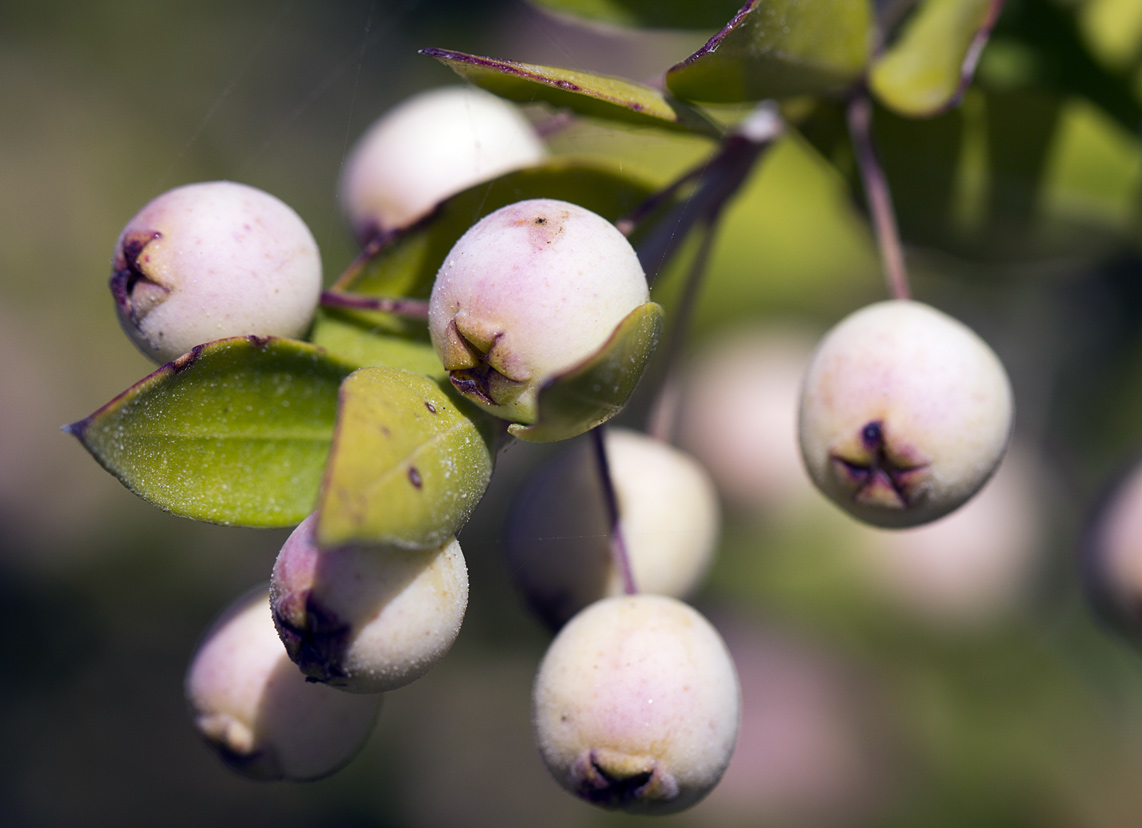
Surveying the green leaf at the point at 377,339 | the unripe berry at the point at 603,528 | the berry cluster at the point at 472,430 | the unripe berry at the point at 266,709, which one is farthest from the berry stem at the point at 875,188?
the unripe berry at the point at 266,709

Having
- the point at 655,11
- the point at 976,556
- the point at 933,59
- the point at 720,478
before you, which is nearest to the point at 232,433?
the point at 655,11

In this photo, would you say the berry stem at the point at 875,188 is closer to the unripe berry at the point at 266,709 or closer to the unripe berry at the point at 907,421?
the unripe berry at the point at 907,421

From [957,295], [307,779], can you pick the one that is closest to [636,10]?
[307,779]

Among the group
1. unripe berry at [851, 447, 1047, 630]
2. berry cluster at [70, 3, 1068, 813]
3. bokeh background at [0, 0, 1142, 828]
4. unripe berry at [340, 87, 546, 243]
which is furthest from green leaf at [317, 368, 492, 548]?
unripe berry at [851, 447, 1047, 630]

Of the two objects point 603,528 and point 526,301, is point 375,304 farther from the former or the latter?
point 603,528

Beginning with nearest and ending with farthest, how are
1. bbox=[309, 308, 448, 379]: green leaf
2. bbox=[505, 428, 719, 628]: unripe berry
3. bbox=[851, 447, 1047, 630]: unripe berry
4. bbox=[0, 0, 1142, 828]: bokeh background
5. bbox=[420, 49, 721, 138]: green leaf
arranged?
bbox=[420, 49, 721, 138]: green leaf → bbox=[309, 308, 448, 379]: green leaf → bbox=[505, 428, 719, 628]: unripe berry → bbox=[0, 0, 1142, 828]: bokeh background → bbox=[851, 447, 1047, 630]: unripe berry

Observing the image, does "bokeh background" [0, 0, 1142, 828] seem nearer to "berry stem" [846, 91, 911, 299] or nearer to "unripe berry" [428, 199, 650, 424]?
"berry stem" [846, 91, 911, 299]
